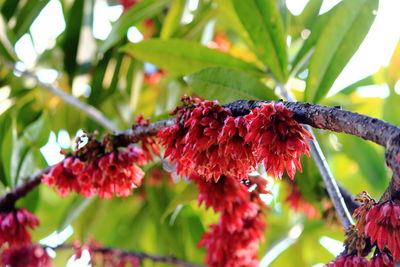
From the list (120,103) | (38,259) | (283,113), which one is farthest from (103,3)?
(283,113)

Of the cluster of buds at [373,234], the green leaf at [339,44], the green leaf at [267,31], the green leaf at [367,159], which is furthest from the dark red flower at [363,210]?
the green leaf at [367,159]

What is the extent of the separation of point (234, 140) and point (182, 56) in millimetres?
842

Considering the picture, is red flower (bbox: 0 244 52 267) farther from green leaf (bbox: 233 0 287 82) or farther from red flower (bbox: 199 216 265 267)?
green leaf (bbox: 233 0 287 82)

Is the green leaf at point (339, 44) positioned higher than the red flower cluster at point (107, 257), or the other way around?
the green leaf at point (339, 44)

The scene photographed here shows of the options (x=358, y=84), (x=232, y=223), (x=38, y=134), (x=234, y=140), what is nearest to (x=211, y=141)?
(x=234, y=140)

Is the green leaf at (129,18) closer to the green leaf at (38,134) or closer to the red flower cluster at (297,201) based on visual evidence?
the green leaf at (38,134)

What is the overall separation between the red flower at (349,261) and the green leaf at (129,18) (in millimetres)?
1411

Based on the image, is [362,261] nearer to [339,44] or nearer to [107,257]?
[339,44]

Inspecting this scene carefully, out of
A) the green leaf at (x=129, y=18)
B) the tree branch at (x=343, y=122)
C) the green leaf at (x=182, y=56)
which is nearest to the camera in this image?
the tree branch at (x=343, y=122)

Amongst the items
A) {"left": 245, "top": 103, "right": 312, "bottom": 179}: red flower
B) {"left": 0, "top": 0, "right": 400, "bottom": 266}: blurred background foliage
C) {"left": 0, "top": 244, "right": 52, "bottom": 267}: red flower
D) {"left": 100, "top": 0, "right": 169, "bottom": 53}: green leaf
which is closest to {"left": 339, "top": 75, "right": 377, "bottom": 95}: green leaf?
{"left": 0, "top": 0, "right": 400, "bottom": 266}: blurred background foliage

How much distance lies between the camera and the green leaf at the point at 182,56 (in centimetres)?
177

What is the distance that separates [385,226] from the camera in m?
0.90

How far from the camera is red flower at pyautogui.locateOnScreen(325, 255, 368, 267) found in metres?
1.00

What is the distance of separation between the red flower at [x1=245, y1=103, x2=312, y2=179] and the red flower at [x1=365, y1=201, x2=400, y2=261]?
0.59 ft
